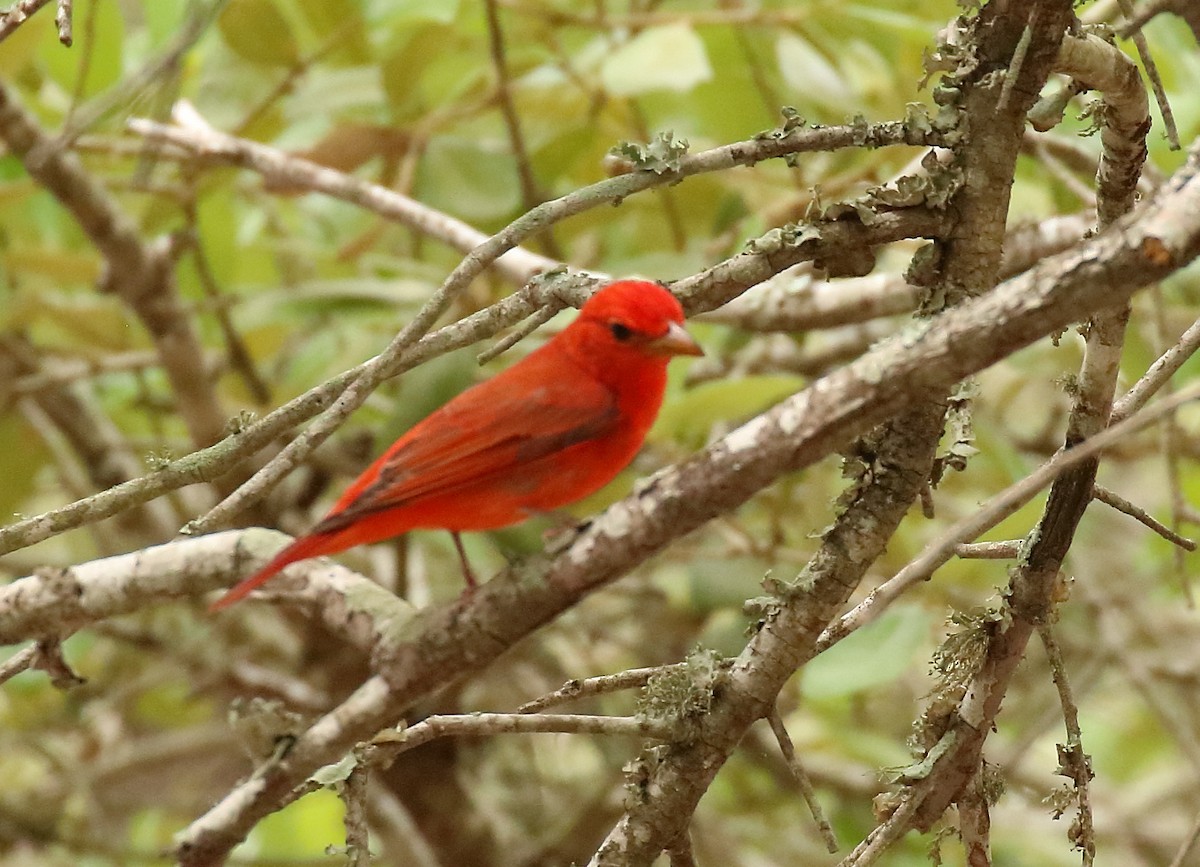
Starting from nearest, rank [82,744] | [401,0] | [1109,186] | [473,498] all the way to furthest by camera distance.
A: 1. [1109,186]
2. [473,498]
3. [401,0]
4. [82,744]

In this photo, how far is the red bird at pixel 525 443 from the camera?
175cm

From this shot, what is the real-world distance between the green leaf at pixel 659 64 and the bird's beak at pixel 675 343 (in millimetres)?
819

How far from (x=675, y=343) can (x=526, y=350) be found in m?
1.12

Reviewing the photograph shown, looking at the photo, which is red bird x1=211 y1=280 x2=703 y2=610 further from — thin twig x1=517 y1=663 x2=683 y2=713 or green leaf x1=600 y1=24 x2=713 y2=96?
green leaf x1=600 y1=24 x2=713 y2=96

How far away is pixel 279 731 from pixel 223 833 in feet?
0.51

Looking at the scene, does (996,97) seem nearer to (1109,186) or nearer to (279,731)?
(1109,186)

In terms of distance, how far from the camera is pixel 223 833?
1.31 meters

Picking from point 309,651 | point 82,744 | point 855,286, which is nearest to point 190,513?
point 309,651

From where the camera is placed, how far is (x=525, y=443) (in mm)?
1785

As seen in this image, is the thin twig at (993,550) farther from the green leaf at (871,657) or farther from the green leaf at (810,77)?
the green leaf at (810,77)

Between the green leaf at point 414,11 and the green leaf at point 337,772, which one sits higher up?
the green leaf at point 414,11

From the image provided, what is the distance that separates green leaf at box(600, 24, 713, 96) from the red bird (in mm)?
825

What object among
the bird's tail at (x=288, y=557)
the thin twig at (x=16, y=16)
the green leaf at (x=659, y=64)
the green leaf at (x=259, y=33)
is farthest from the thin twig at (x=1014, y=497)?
the green leaf at (x=259, y=33)

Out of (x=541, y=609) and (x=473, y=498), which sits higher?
(x=473, y=498)
